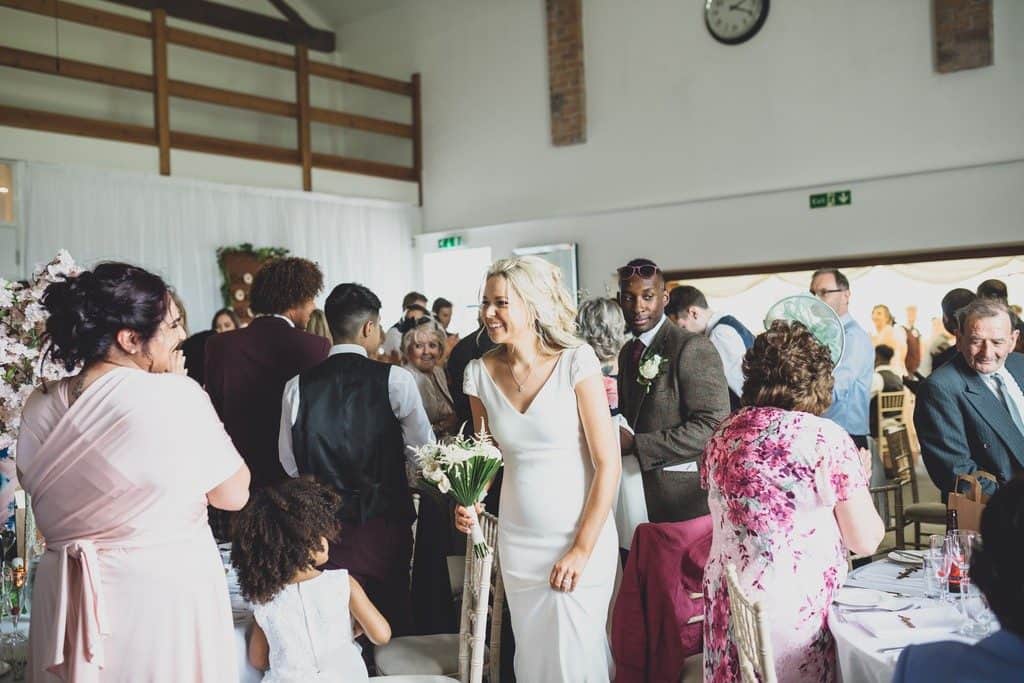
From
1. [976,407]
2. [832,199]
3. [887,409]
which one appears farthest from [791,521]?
[832,199]

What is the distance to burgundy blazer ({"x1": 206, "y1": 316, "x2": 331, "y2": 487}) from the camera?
4.13 metres

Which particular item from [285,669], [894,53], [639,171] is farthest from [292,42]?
[285,669]

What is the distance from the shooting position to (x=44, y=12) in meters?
8.67

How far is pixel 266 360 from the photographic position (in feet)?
13.6

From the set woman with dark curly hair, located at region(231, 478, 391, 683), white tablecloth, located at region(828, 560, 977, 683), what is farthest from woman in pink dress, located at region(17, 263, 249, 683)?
→ white tablecloth, located at region(828, 560, 977, 683)

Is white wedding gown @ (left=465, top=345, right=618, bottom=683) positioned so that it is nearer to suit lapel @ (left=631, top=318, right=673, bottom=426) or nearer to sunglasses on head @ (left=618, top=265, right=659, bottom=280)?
suit lapel @ (left=631, top=318, right=673, bottom=426)

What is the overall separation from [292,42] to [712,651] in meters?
11.4

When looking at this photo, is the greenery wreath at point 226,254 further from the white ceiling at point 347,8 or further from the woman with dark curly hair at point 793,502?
the woman with dark curly hair at point 793,502

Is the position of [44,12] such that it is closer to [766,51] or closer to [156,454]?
[766,51]

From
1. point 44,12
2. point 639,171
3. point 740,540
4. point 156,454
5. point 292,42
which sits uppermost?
point 292,42

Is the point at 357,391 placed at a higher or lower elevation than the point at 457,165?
lower

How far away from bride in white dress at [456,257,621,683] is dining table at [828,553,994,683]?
749mm

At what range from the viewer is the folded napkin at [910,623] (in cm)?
243

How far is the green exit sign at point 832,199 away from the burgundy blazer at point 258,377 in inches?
239
